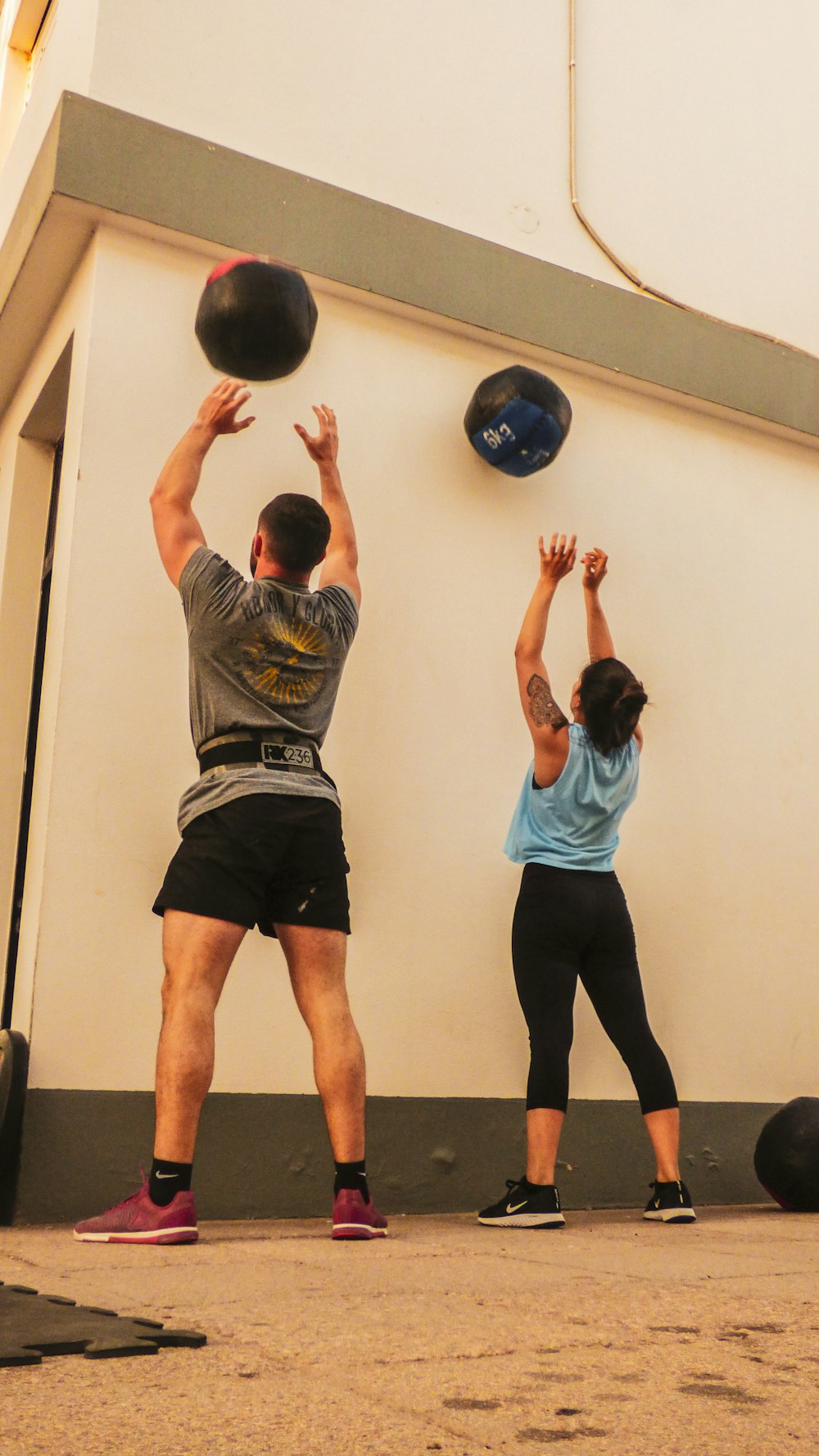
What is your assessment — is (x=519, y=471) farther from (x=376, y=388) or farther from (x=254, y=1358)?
(x=254, y=1358)

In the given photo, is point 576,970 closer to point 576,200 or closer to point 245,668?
point 245,668

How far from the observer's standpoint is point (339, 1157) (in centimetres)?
319

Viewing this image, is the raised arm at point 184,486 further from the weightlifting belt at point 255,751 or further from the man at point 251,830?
the weightlifting belt at point 255,751

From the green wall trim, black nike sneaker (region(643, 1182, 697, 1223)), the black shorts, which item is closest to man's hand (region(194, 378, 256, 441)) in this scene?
the black shorts

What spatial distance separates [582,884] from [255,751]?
1236 millimetres

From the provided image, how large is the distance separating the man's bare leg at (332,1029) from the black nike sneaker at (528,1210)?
0.68 metres

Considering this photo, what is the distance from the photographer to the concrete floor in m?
1.45

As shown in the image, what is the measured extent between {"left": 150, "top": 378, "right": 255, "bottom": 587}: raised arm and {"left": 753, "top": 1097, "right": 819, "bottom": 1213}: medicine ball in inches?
110

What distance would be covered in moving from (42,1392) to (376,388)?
3.65 meters


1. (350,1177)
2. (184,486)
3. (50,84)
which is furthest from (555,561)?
(50,84)

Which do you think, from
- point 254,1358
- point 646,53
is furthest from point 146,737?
point 646,53

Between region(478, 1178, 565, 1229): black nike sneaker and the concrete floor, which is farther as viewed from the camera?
region(478, 1178, 565, 1229): black nike sneaker

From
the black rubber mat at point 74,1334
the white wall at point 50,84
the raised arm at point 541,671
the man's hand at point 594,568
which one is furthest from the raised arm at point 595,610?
the black rubber mat at point 74,1334

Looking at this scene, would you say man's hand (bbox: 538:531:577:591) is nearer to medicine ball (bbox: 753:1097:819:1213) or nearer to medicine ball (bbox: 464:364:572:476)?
medicine ball (bbox: 464:364:572:476)
